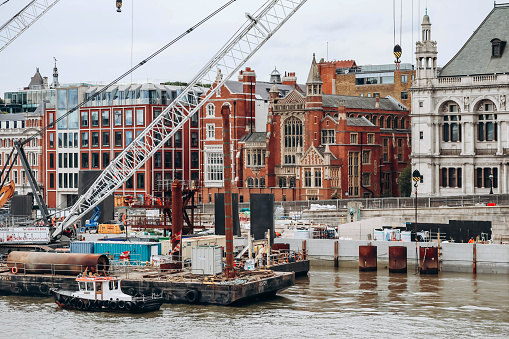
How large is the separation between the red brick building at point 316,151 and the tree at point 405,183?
3.49 m

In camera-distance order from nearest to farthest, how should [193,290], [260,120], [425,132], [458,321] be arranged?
[458,321]
[193,290]
[425,132]
[260,120]

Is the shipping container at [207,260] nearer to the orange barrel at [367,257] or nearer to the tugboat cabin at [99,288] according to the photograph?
the tugboat cabin at [99,288]

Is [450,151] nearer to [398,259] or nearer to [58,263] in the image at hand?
[398,259]

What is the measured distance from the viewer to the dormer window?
102 m

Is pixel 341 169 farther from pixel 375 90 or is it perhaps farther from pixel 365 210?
pixel 375 90

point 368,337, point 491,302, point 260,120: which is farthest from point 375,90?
point 368,337

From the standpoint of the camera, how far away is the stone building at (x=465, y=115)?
101 m

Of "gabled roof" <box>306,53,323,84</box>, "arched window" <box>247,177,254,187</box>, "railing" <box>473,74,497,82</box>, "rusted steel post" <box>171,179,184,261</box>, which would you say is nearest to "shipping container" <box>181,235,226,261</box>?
"rusted steel post" <box>171,179,184,261</box>

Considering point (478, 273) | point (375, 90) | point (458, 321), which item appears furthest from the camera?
point (375, 90)

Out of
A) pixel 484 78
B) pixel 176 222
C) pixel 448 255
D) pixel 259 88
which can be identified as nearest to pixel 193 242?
pixel 176 222

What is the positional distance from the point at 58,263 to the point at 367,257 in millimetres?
24713

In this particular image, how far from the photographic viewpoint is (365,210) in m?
94.7

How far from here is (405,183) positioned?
383 ft

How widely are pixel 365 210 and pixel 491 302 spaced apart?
111 ft
